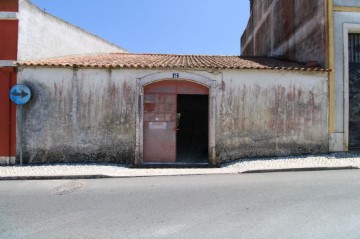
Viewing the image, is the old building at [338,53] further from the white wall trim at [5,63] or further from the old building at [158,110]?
the white wall trim at [5,63]

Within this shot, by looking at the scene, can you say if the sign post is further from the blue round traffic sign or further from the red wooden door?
the red wooden door

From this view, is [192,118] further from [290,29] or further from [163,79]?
[163,79]

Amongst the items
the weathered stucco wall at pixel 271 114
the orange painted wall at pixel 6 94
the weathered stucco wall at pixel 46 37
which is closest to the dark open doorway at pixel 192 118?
the weathered stucco wall at pixel 271 114

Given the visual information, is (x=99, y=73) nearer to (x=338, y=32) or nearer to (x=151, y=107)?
(x=151, y=107)

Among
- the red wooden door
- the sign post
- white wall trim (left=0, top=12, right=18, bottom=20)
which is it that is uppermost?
white wall trim (left=0, top=12, right=18, bottom=20)

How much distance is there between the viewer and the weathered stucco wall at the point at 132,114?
9633 millimetres

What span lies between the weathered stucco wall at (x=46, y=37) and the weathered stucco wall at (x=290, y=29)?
35.3 feet

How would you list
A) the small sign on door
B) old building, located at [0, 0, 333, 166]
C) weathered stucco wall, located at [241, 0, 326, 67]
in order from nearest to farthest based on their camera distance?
old building, located at [0, 0, 333, 166] < the small sign on door < weathered stucco wall, located at [241, 0, 326, 67]

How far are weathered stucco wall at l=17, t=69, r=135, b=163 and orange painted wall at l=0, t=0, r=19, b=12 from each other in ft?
7.42

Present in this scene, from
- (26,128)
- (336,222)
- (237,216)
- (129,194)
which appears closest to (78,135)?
(26,128)

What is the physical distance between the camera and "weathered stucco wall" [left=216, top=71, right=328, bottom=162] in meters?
10.1

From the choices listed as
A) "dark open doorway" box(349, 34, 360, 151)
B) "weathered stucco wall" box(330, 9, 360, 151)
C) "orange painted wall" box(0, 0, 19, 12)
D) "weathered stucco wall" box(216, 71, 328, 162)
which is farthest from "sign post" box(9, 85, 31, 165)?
"dark open doorway" box(349, 34, 360, 151)

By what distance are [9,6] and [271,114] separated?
9840 millimetres

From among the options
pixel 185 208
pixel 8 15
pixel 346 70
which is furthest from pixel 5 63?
pixel 346 70
